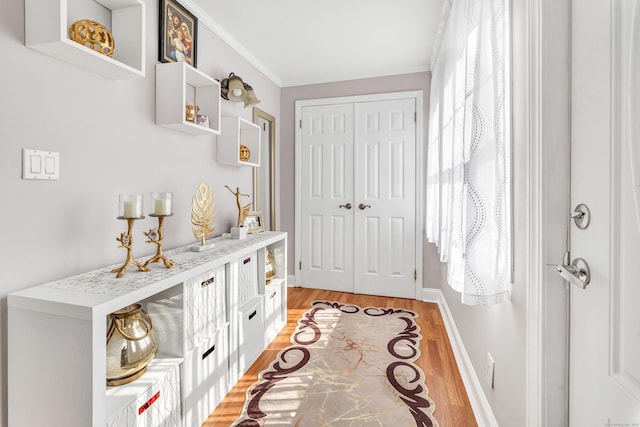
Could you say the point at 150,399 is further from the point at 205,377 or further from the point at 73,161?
the point at 73,161

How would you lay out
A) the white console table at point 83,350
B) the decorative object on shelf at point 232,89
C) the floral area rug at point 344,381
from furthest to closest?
1. the decorative object on shelf at point 232,89
2. the floral area rug at point 344,381
3. the white console table at point 83,350

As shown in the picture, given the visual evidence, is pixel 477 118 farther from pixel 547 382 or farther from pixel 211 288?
pixel 211 288

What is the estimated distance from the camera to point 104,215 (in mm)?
1534

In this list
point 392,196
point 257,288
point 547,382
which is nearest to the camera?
point 547,382

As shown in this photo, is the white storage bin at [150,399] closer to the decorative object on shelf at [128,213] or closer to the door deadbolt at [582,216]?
the decorative object on shelf at [128,213]

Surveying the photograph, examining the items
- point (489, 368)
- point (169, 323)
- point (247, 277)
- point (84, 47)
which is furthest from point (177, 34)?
point (489, 368)

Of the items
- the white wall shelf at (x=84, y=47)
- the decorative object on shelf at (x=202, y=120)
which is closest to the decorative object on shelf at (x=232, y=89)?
the decorative object on shelf at (x=202, y=120)

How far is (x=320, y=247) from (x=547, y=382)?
283 centimetres

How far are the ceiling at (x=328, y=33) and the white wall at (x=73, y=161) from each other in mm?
691

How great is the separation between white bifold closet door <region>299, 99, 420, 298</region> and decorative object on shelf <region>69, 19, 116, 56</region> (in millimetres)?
2435

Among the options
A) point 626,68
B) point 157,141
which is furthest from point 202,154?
point 626,68

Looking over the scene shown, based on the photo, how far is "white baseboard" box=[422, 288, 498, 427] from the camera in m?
1.46

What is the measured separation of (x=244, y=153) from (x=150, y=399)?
191 centimetres

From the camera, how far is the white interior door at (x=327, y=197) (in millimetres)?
3537
